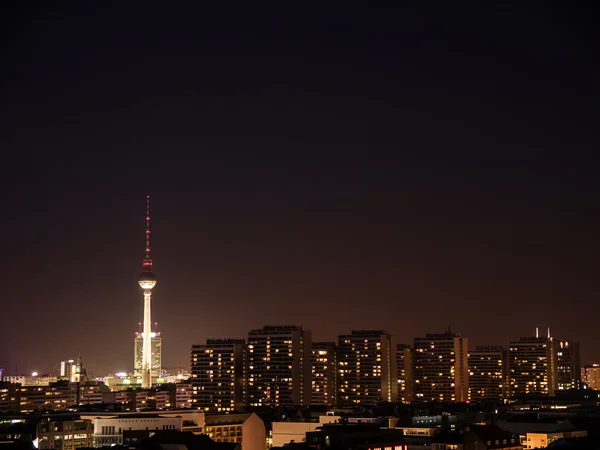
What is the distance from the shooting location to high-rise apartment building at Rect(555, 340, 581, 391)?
122125mm

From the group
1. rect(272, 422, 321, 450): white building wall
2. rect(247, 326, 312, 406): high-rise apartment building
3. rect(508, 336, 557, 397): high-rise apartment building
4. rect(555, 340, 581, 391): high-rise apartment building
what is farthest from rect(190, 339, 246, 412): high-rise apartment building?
rect(555, 340, 581, 391): high-rise apartment building

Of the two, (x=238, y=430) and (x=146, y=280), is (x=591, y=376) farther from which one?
(x=238, y=430)

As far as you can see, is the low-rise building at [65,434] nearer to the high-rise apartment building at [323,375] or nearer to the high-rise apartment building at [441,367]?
the high-rise apartment building at [323,375]

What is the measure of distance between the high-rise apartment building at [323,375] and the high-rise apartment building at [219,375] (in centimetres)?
648

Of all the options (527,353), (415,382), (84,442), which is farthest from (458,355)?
(84,442)

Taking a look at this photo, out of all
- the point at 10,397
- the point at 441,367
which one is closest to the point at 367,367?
the point at 441,367

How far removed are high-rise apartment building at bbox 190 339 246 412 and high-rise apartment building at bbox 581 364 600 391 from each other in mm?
63627

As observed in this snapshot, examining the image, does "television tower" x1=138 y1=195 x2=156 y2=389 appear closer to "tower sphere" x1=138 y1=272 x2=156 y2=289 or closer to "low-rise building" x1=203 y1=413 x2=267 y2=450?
"tower sphere" x1=138 y1=272 x2=156 y2=289

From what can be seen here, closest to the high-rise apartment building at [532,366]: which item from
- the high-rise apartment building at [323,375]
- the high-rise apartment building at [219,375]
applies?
the high-rise apartment building at [323,375]

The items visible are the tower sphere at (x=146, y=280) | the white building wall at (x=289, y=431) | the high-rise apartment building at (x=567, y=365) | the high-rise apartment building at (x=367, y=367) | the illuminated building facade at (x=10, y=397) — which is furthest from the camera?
the tower sphere at (x=146, y=280)

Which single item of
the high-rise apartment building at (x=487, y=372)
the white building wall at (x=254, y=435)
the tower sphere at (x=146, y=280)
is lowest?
the white building wall at (x=254, y=435)

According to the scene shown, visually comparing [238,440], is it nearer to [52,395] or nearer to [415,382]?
[52,395]

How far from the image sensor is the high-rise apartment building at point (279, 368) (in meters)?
97.6

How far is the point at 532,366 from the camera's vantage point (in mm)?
119500
